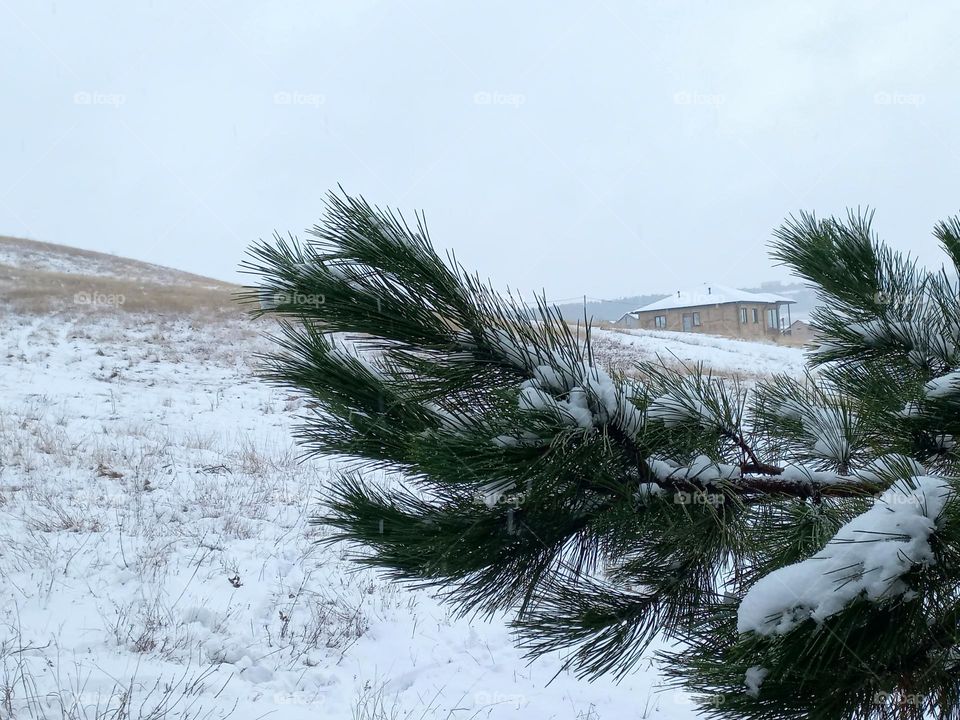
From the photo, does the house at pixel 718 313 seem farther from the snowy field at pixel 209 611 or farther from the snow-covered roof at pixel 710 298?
the snowy field at pixel 209 611

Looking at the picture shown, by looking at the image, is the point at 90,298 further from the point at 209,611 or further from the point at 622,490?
the point at 622,490

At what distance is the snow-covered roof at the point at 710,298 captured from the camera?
156 feet

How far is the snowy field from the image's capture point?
3449 millimetres

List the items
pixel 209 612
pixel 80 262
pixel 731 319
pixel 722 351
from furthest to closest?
pixel 731 319, pixel 80 262, pixel 722 351, pixel 209 612

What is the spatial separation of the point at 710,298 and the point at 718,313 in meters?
1.76

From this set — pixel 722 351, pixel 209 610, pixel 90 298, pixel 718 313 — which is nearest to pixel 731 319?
pixel 718 313

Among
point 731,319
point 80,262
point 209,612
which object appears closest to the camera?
point 209,612

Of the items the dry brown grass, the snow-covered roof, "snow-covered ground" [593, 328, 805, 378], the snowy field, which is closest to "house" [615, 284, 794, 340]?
the snow-covered roof

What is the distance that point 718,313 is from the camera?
47.0 meters

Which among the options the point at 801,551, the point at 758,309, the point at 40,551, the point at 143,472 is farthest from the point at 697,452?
the point at 758,309

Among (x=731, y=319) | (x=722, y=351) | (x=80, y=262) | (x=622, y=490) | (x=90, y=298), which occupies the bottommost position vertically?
(x=722, y=351)

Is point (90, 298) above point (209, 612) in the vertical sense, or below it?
above

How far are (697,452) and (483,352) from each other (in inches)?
22.2

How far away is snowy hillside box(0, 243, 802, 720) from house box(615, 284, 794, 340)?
40.2 m
